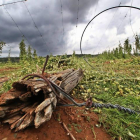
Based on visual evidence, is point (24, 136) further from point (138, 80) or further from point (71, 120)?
point (138, 80)

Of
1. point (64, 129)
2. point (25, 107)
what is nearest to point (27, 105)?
point (25, 107)

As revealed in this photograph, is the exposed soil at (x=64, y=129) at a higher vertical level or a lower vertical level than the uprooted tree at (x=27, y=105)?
lower

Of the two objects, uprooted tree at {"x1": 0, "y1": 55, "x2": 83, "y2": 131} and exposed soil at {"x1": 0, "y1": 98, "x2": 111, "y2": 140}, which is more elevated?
uprooted tree at {"x1": 0, "y1": 55, "x2": 83, "y2": 131}

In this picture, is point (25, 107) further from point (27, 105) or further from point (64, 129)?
point (64, 129)

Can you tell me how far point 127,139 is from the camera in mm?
1561

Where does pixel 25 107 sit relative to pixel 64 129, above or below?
above

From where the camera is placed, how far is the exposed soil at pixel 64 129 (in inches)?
49.3

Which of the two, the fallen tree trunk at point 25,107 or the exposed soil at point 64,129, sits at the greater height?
the fallen tree trunk at point 25,107

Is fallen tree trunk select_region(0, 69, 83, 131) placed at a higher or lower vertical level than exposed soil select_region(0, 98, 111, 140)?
higher

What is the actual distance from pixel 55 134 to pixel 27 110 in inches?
16.7

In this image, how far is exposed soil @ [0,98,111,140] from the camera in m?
1.25

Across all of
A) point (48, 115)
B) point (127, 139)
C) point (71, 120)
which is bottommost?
point (127, 139)

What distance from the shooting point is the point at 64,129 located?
148cm

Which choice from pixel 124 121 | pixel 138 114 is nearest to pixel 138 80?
pixel 138 114
